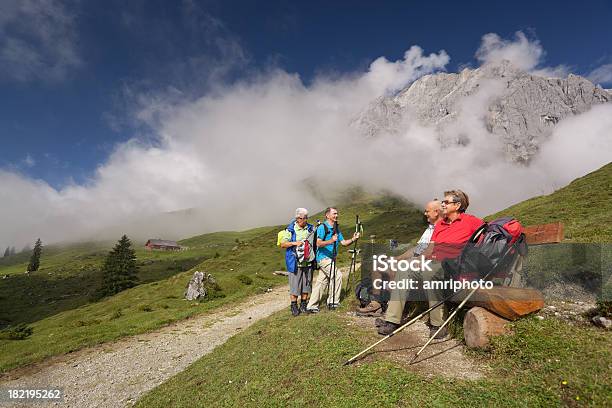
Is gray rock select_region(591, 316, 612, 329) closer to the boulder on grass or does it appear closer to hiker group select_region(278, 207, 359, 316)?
the boulder on grass

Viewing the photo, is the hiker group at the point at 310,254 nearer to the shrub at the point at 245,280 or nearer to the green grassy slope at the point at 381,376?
the green grassy slope at the point at 381,376

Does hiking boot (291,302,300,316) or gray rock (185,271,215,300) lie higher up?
hiking boot (291,302,300,316)

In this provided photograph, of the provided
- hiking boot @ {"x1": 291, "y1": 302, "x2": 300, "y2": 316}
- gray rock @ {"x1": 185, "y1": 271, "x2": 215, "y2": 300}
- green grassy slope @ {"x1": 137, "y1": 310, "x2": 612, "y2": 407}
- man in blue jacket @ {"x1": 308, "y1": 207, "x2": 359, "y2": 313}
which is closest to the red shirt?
green grassy slope @ {"x1": 137, "y1": 310, "x2": 612, "y2": 407}

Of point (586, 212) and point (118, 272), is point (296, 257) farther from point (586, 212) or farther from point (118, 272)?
point (118, 272)

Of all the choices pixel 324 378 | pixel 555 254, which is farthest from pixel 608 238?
pixel 324 378

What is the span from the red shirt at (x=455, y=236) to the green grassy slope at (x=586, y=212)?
1093 centimetres

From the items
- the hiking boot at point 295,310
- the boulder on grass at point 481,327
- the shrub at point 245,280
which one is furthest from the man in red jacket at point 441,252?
the shrub at point 245,280

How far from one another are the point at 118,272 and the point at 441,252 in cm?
10107

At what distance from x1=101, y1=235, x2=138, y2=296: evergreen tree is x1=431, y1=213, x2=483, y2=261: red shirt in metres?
97.5

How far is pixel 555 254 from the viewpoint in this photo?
1284 cm

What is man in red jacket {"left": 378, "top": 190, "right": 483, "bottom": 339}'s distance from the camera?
925 cm

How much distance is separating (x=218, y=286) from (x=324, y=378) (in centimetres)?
2564

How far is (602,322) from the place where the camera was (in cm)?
729

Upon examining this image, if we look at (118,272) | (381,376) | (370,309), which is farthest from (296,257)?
(118,272)
